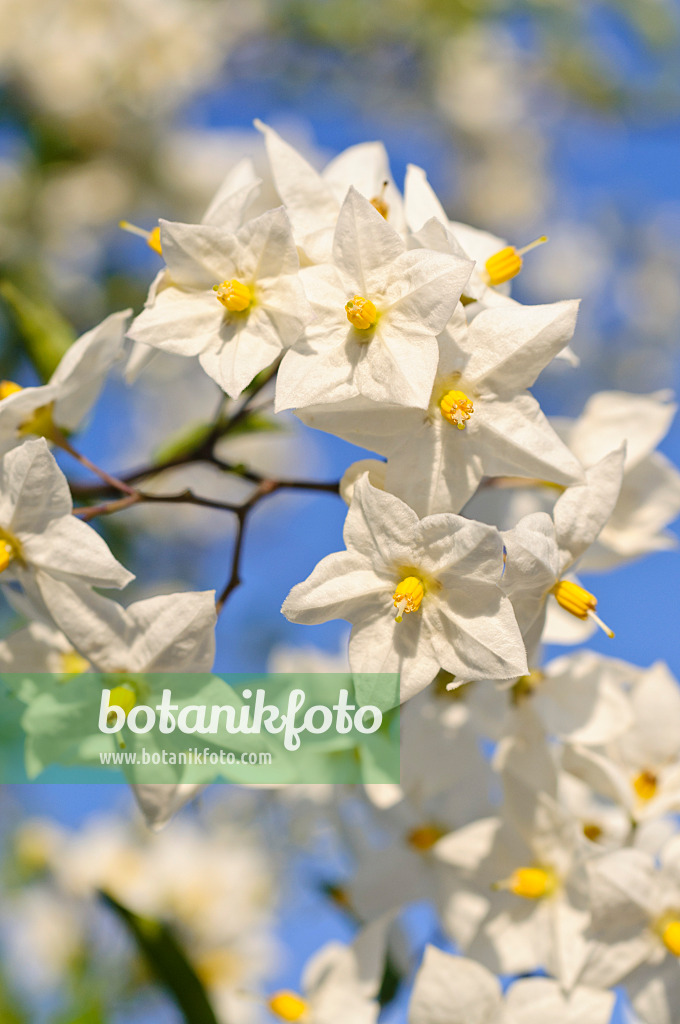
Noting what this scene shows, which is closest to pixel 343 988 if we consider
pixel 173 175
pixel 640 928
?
pixel 640 928

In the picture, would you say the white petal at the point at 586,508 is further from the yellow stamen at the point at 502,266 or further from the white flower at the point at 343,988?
the white flower at the point at 343,988

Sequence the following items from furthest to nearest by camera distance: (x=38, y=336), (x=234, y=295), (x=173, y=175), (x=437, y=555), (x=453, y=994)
Answer: (x=173, y=175) → (x=38, y=336) → (x=453, y=994) → (x=234, y=295) → (x=437, y=555)

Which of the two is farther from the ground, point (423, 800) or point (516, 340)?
point (516, 340)

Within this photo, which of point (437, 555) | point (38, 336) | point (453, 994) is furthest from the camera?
point (38, 336)

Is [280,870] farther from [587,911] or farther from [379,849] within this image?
[587,911]

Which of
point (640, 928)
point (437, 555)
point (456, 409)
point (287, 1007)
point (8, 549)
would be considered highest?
point (456, 409)

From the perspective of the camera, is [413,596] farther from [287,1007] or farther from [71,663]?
[287,1007]

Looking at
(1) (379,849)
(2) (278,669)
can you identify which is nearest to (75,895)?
(2) (278,669)

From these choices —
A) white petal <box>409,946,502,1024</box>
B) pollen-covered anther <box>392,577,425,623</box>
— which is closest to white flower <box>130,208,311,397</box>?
pollen-covered anther <box>392,577,425,623</box>
